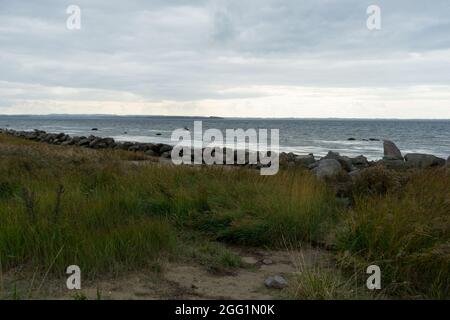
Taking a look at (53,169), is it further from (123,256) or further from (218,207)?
(123,256)

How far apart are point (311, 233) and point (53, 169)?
5.88 metres

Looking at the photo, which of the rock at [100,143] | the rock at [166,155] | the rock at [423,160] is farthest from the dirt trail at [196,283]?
the rock at [100,143]

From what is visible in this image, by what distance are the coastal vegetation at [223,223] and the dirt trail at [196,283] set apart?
182mm

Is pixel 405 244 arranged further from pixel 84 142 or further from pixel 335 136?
pixel 335 136

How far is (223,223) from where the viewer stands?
632 centimetres

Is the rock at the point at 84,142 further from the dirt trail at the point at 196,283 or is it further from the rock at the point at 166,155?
the dirt trail at the point at 196,283

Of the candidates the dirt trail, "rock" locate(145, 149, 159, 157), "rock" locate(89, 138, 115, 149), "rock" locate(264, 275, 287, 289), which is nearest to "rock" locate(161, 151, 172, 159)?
"rock" locate(145, 149, 159, 157)

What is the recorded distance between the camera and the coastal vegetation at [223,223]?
444 cm

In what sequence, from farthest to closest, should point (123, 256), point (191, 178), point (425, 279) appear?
point (191, 178)
point (123, 256)
point (425, 279)

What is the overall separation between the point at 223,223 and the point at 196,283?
73.8 inches

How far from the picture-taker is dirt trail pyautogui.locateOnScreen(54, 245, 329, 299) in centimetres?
413

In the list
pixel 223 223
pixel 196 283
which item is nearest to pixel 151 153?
pixel 223 223

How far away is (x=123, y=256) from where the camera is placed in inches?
186
